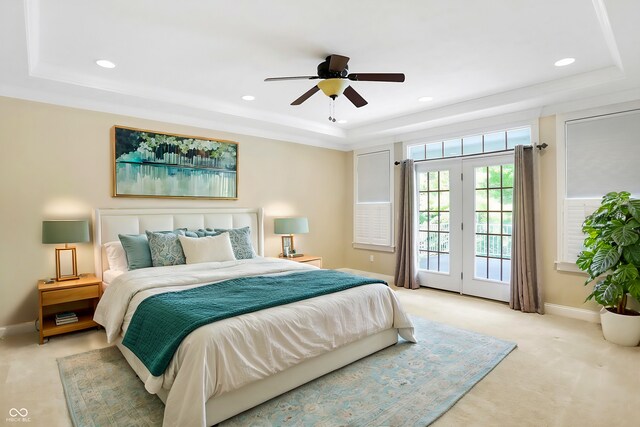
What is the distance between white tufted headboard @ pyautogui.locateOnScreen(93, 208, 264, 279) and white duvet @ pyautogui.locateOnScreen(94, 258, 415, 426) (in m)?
0.83

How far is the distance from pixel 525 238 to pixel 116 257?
15.7 ft

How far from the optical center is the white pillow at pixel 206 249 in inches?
149

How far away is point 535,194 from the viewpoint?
4.26 m

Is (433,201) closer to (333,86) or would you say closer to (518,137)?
(518,137)

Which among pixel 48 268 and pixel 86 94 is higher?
pixel 86 94

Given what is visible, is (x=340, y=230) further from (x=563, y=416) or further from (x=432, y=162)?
(x=563, y=416)

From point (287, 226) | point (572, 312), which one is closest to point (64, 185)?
point (287, 226)

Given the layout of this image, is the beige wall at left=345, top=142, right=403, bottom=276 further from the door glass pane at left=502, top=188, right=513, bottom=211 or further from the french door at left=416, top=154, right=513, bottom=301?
the door glass pane at left=502, top=188, right=513, bottom=211

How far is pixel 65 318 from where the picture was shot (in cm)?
349

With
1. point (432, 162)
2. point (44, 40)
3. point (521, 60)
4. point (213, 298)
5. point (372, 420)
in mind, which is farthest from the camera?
point (432, 162)

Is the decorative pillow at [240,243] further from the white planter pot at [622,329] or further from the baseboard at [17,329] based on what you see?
the white planter pot at [622,329]

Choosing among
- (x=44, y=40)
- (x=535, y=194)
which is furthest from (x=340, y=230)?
(x=44, y=40)

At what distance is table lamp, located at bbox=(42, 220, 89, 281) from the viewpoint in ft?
10.9

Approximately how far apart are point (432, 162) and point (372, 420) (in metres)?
4.11
